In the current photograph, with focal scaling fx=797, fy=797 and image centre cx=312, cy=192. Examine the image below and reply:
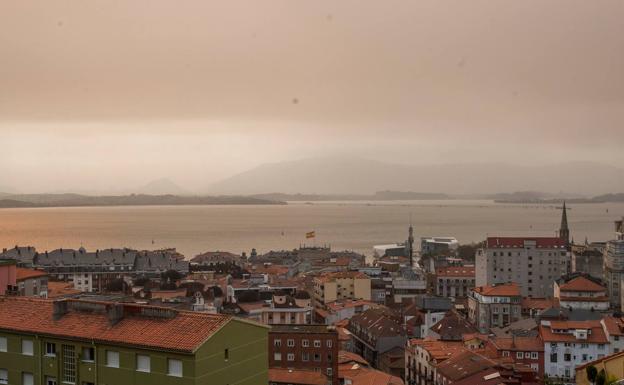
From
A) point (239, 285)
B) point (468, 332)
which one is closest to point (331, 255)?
point (239, 285)

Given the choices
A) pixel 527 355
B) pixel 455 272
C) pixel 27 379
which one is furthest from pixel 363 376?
pixel 455 272

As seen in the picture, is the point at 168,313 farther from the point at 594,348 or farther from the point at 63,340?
the point at 594,348

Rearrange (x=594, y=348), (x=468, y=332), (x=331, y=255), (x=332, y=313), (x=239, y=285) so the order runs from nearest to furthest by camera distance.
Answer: (x=594, y=348) → (x=468, y=332) → (x=332, y=313) → (x=239, y=285) → (x=331, y=255)

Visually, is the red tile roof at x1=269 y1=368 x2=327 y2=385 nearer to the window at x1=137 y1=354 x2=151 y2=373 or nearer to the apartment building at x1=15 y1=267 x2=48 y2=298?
the apartment building at x1=15 y1=267 x2=48 y2=298

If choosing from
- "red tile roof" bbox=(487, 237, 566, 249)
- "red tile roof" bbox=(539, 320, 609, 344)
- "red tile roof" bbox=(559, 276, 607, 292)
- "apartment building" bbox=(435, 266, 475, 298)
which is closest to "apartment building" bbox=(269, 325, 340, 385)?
"red tile roof" bbox=(539, 320, 609, 344)

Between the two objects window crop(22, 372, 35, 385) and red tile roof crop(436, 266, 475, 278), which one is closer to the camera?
window crop(22, 372, 35, 385)

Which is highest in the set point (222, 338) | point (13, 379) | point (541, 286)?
point (222, 338)

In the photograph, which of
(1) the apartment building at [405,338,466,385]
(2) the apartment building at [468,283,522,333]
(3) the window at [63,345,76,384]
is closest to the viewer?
(3) the window at [63,345,76,384]
